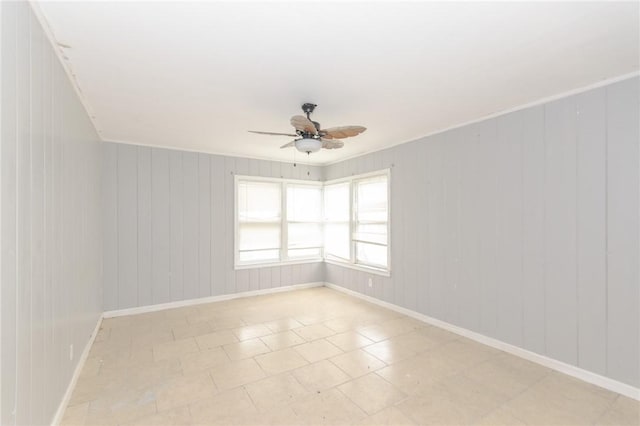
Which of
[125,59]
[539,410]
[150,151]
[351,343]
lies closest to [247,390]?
[351,343]

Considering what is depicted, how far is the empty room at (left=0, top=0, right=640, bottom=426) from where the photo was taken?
1.75 meters

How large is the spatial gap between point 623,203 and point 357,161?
142 inches

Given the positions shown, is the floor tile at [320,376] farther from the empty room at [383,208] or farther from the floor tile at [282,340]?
the floor tile at [282,340]

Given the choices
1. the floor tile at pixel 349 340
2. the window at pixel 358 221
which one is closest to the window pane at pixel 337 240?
the window at pixel 358 221

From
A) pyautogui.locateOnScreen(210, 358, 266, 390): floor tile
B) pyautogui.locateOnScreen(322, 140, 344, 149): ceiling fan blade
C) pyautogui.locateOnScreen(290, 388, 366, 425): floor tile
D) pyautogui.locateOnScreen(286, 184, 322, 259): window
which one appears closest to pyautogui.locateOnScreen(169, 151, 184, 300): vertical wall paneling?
pyautogui.locateOnScreen(286, 184, 322, 259): window

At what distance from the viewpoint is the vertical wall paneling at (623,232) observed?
2.46 metres

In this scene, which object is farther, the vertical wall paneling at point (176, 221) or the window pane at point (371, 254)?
the window pane at point (371, 254)

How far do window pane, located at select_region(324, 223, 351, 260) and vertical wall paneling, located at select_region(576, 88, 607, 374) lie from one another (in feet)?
11.4

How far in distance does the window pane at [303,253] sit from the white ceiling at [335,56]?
3.16m

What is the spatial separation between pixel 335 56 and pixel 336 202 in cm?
404

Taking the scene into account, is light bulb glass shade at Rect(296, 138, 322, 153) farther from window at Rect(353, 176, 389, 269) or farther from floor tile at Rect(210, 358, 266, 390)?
window at Rect(353, 176, 389, 269)

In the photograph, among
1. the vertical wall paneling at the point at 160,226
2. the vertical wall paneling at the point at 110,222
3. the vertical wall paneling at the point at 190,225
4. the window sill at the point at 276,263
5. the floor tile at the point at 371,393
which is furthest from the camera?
the window sill at the point at 276,263

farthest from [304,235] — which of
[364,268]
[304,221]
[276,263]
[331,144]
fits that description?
[331,144]

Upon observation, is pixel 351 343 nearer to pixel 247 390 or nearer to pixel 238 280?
pixel 247 390
